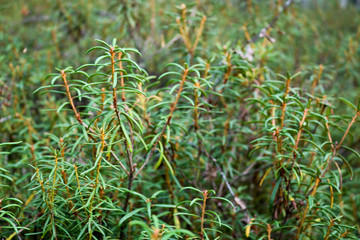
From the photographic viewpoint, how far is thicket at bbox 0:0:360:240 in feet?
A: 3.58

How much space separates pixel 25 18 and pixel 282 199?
434 cm

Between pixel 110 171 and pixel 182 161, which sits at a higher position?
pixel 110 171

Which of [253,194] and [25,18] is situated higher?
[25,18]

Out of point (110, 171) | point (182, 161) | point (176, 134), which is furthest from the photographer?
point (182, 161)

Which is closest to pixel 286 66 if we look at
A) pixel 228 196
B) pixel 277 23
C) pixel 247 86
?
pixel 277 23

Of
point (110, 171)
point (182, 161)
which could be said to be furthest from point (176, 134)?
point (110, 171)

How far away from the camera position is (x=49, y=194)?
1050 millimetres

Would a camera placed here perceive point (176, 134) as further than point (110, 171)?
Yes

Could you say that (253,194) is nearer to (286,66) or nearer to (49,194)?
(49,194)

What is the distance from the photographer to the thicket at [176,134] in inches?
43.0

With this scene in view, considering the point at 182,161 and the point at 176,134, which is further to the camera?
the point at 182,161

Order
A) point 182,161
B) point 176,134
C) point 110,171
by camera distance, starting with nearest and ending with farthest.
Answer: point 110,171
point 176,134
point 182,161

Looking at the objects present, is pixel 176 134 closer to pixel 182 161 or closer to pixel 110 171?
pixel 182 161

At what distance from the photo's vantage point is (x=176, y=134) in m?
1.52
